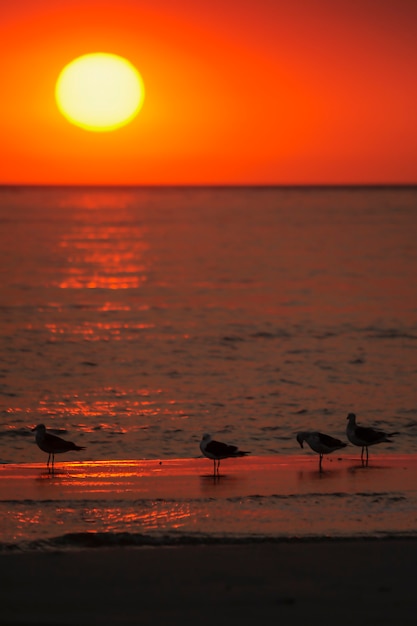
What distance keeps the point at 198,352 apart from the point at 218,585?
16.7 m

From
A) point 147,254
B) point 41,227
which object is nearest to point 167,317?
point 147,254

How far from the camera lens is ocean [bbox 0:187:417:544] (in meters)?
14.8

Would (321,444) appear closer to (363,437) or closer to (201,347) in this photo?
(363,437)

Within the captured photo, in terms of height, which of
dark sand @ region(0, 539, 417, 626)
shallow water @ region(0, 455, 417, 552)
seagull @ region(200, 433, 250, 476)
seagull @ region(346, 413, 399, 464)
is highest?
seagull @ region(346, 413, 399, 464)

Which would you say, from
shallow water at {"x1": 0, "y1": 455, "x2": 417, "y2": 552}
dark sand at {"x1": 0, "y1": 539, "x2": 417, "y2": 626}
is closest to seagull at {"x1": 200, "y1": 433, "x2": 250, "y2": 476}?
shallow water at {"x1": 0, "y1": 455, "x2": 417, "y2": 552}

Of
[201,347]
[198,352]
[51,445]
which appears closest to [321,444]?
[51,445]

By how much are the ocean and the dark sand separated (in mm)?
905

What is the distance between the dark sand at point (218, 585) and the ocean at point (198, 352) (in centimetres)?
91

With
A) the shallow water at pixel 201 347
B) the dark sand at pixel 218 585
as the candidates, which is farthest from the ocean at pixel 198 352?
the dark sand at pixel 218 585

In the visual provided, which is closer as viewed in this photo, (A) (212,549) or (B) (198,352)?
(A) (212,549)

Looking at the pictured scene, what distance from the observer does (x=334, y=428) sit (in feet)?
50.3

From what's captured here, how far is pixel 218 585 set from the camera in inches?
290

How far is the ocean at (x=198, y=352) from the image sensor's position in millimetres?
14805

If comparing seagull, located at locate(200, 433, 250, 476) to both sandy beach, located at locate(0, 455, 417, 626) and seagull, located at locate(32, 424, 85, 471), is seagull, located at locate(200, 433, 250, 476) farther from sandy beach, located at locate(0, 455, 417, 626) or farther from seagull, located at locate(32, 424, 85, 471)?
seagull, located at locate(32, 424, 85, 471)
